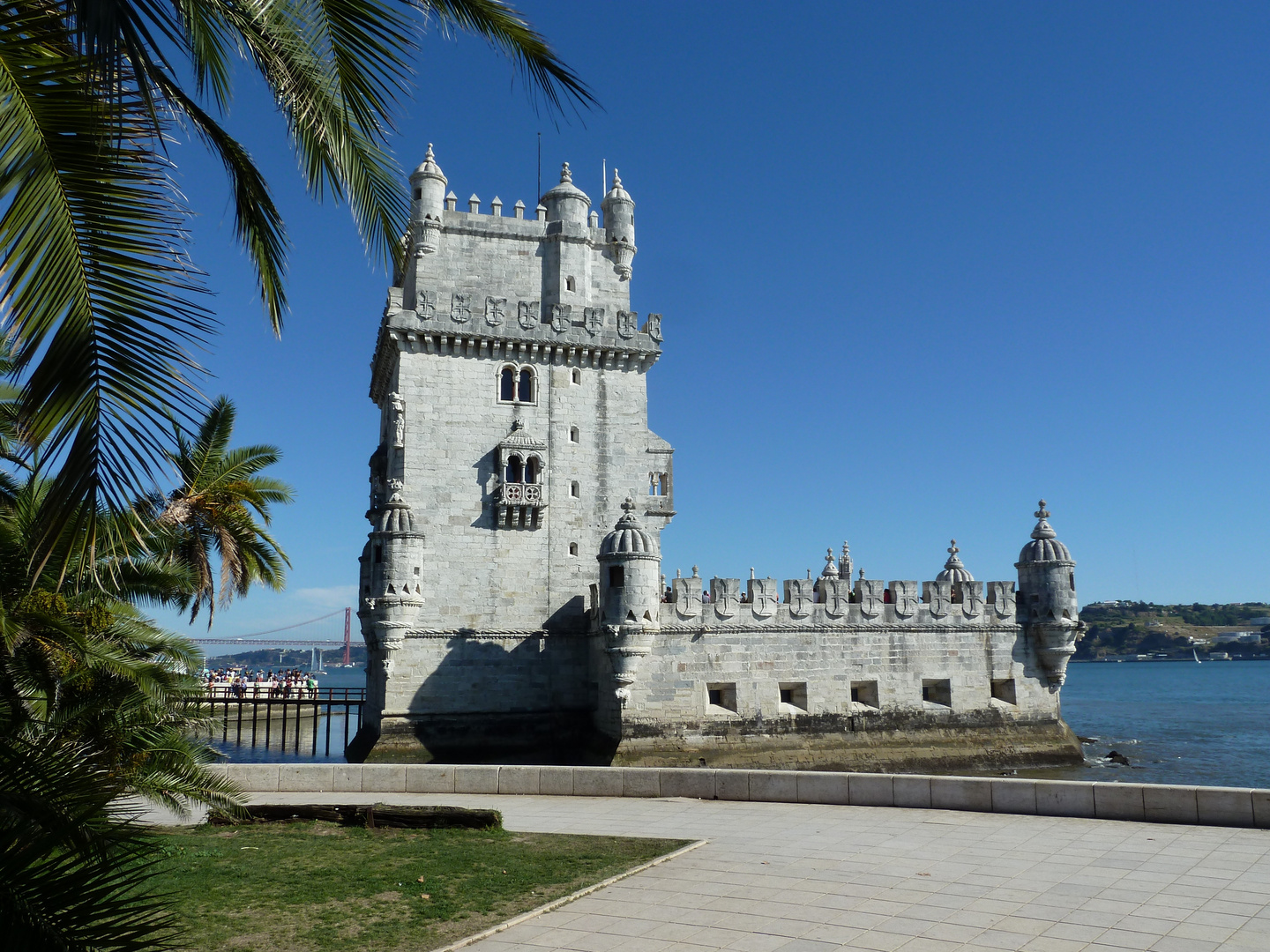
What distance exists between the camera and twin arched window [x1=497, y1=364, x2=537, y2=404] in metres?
29.5

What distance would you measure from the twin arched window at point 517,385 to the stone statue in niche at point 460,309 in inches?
77.0

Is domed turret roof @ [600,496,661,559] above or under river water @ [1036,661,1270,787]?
above

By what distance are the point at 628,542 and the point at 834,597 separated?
6865mm

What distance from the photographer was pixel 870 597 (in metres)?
28.8

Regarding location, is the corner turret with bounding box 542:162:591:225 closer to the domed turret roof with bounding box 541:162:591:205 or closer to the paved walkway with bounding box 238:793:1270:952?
Result: the domed turret roof with bounding box 541:162:591:205

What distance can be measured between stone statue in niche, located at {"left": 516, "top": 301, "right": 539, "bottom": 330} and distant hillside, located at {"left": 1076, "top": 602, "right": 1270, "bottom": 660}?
15285 cm

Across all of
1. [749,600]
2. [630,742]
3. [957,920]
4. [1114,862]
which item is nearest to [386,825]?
[957,920]

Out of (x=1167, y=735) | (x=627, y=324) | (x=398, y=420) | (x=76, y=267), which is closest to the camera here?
(x=76, y=267)

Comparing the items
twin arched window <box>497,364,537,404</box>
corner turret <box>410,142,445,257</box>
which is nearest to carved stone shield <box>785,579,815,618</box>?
twin arched window <box>497,364,537,404</box>

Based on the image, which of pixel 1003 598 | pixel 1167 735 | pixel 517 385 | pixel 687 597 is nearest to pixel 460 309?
pixel 517 385

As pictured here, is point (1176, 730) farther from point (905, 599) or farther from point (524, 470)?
point (524, 470)


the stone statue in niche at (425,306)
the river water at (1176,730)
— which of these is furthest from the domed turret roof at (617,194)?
the river water at (1176,730)

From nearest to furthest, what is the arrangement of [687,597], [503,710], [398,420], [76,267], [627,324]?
[76,267] → [687,597] → [503,710] → [398,420] → [627,324]

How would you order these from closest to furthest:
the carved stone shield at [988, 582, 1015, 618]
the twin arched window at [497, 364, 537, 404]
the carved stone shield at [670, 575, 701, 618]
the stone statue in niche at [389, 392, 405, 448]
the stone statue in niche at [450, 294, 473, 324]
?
the carved stone shield at [670, 575, 701, 618] → the stone statue in niche at [389, 392, 405, 448] → the stone statue in niche at [450, 294, 473, 324] → the twin arched window at [497, 364, 537, 404] → the carved stone shield at [988, 582, 1015, 618]
